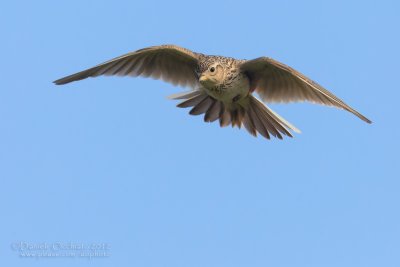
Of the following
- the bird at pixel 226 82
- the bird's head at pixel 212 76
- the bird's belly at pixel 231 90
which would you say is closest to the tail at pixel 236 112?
the bird at pixel 226 82

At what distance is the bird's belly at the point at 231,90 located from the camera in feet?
32.4

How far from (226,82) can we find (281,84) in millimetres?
855

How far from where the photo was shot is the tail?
10328 mm

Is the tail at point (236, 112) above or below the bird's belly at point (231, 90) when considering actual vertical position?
below

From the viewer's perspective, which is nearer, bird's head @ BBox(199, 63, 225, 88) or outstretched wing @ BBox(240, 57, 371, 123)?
outstretched wing @ BBox(240, 57, 371, 123)

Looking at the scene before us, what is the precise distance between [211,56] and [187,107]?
826 mm

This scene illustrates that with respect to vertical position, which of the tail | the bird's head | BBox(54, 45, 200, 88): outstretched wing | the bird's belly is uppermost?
BBox(54, 45, 200, 88): outstretched wing

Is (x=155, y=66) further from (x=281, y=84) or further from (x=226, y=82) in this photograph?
(x=281, y=84)

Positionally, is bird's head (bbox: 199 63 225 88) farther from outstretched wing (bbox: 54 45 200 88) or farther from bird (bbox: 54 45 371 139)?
outstretched wing (bbox: 54 45 200 88)

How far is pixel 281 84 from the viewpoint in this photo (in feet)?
33.7

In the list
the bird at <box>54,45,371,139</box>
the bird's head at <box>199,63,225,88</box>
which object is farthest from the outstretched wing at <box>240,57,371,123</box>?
the bird's head at <box>199,63,225,88</box>

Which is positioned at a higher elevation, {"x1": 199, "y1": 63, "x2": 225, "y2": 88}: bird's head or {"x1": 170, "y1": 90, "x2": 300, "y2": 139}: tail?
{"x1": 199, "y1": 63, "x2": 225, "y2": 88}: bird's head

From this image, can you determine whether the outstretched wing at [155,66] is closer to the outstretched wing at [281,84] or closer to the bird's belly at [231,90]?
the bird's belly at [231,90]

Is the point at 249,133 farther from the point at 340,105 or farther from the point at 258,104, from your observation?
the point at 340,105
